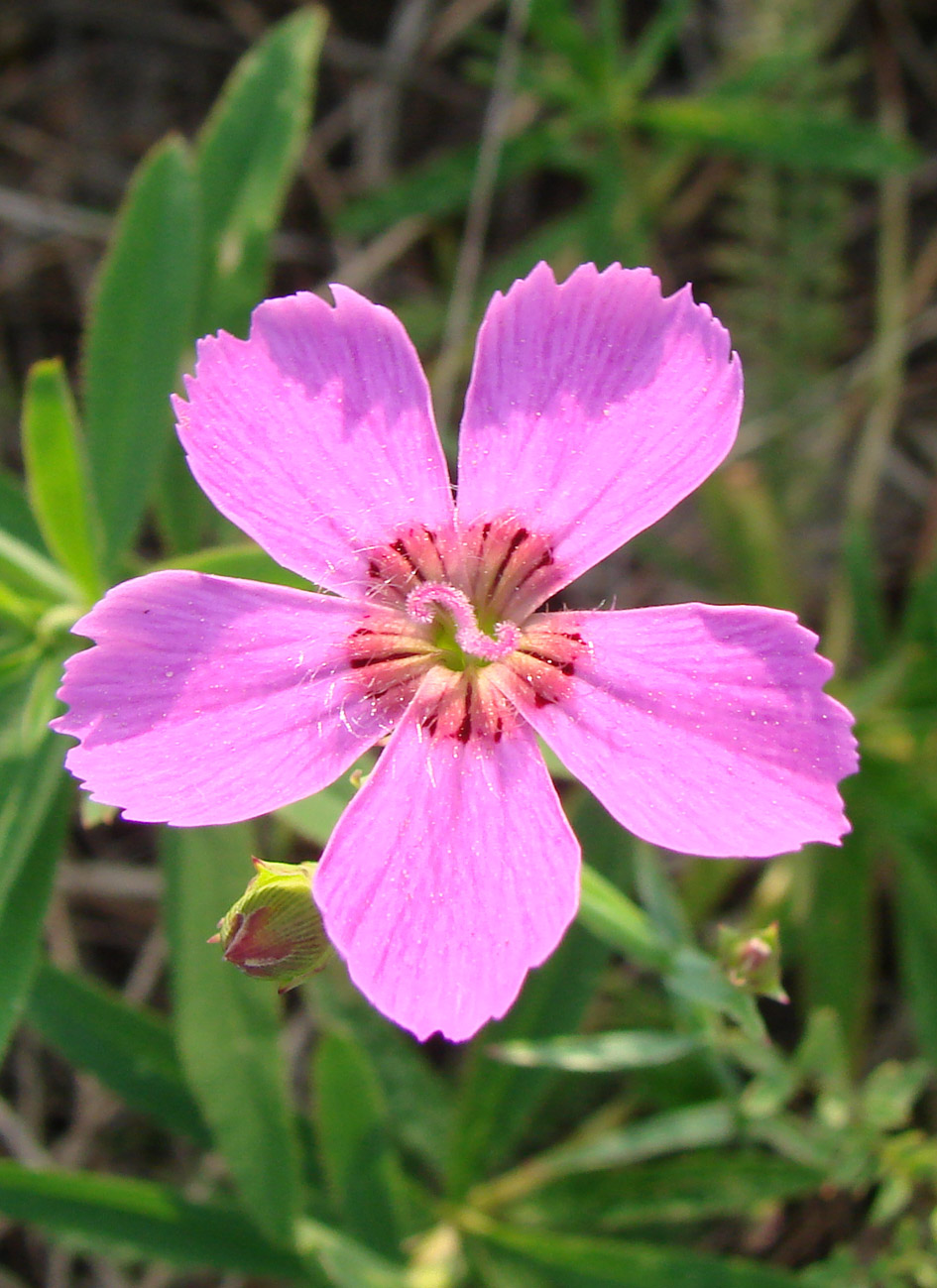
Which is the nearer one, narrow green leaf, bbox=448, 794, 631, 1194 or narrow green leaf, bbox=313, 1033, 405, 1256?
narrow green leaf, bbox=313, 1033, 405, 1256

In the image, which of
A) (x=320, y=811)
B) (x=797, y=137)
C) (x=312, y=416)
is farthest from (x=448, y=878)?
(x=797, y=137)

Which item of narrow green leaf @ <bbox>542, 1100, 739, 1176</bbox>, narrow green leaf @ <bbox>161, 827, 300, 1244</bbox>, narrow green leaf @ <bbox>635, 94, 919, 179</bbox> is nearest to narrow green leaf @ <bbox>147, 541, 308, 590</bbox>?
narrow green leaf @ <bbox>161, 827, 300, 1244</bbox>

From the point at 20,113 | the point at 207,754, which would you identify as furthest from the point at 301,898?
the point at 20,113

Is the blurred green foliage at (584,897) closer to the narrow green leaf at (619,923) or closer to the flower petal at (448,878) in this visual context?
the narrow green leaf at (619,923)

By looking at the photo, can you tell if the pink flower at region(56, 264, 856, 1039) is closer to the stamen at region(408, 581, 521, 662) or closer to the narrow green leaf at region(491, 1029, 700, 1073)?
the stamen at region(408, 581, 521, 662)

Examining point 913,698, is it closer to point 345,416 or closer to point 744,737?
point 744,737

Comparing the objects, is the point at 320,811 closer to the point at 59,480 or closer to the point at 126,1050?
the point at 59,480
